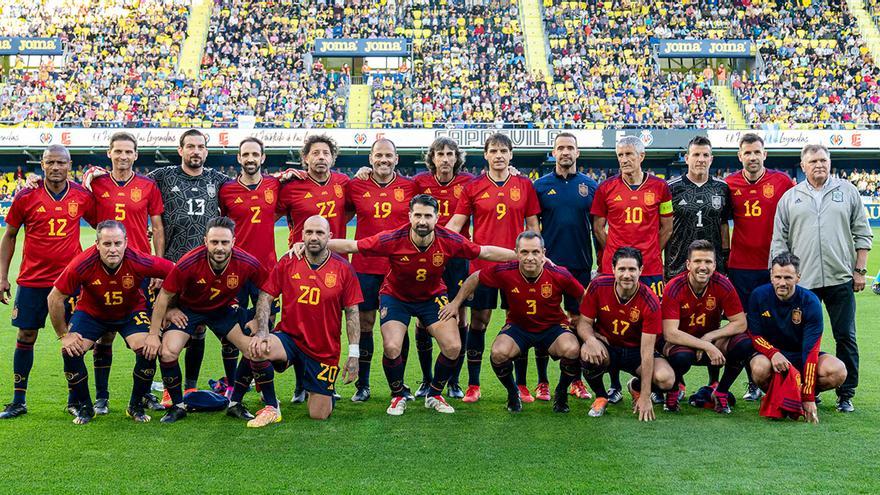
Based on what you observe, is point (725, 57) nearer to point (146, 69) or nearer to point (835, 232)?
point (146, 69)

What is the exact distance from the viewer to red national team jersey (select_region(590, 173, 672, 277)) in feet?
21.8

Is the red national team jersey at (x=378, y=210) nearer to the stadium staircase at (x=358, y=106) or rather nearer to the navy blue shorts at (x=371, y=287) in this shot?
the navy blue shorts at (x=371, y=287)

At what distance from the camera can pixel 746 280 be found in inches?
269

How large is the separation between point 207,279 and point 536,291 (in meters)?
2.31

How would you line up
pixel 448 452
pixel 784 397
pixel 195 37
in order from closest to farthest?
pixel 448 452 < pixel 784 397 < pixel 195 37

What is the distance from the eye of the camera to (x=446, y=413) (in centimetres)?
596

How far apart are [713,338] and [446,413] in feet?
6.50

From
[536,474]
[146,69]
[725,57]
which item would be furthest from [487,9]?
[536,474]

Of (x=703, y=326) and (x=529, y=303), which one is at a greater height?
(x=529, y=303)

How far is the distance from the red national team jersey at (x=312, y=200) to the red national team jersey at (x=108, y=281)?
1201 millimetres

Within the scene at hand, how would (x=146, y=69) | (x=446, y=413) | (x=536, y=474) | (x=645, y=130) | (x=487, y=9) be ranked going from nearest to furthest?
(x=536, y=474) < (x=446, y=413) < (x=645, y=130) < (x=146, y=69) < (x=487, y=9)

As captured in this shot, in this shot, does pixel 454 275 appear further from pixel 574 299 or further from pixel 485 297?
pixel 574 299

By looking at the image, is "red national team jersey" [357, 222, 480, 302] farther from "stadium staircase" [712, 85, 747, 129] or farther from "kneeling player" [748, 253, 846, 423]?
"stadium staircase" [712, 85, 747, 129]

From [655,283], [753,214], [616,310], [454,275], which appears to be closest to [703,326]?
[655,283]
